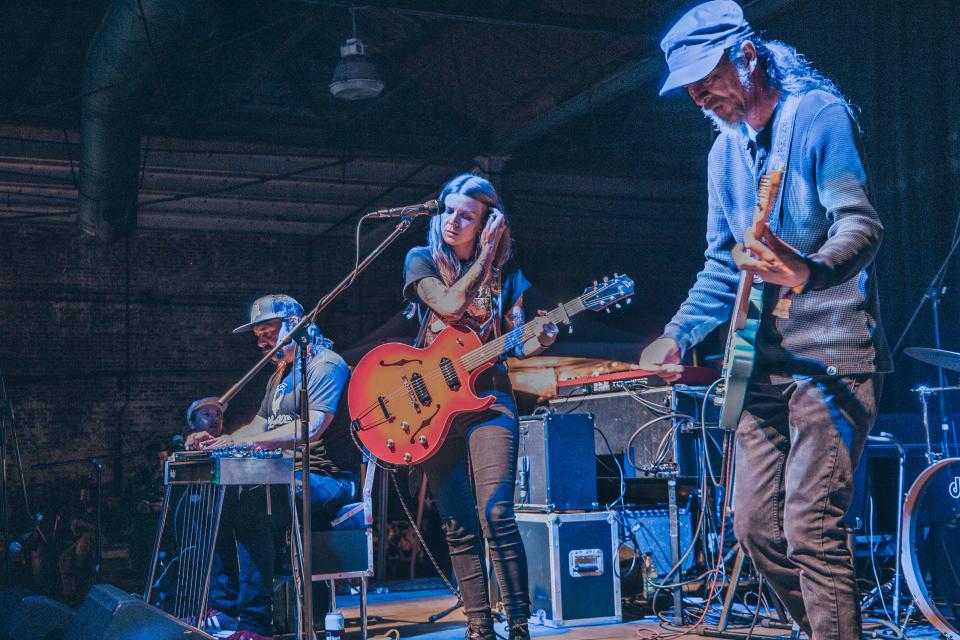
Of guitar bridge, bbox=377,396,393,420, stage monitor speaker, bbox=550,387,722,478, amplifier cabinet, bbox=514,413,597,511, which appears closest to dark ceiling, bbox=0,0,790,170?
stage monitor speaker, bbox=550,387,722,478

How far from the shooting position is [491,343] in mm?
3975

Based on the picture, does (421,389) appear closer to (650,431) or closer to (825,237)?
(825,237)

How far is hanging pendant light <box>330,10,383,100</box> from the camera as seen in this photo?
10.0 meters

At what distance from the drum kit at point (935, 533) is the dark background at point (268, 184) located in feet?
18.7

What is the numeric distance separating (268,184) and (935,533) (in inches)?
394

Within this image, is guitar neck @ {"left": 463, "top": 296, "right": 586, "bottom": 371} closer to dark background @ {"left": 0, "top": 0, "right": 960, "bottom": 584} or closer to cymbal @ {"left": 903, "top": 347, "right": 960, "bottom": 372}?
cymbal @ {"left": 903, "top": 347, "right": 960, "bottom": 372}

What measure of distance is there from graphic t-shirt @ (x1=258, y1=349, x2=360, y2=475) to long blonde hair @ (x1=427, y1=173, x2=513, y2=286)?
58.3 inches

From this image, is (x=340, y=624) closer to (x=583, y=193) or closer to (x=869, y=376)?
(x=869, y=376)

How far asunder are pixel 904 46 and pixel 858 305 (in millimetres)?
5620

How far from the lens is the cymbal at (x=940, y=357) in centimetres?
446

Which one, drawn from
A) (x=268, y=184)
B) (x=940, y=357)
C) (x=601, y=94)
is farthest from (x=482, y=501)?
(x=268, y=184)

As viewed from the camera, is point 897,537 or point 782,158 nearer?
point 782,158

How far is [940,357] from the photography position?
4.57 m

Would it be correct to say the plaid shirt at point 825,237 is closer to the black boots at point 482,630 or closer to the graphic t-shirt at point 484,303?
the graphic t-shirt at point 484,303
